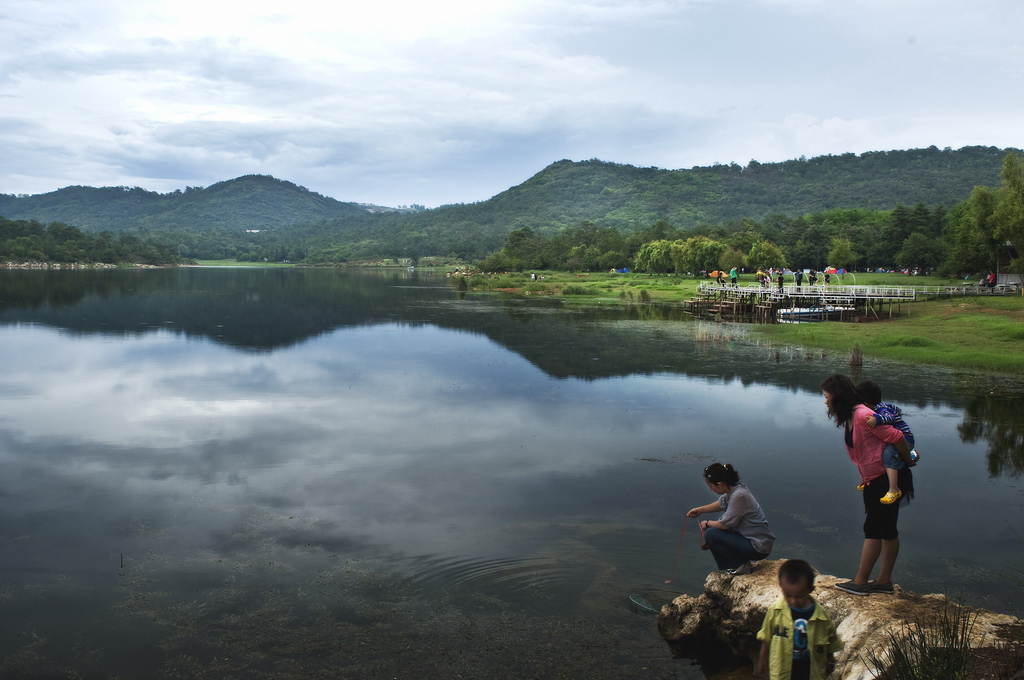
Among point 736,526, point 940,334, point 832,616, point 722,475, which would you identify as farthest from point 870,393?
point 940,334

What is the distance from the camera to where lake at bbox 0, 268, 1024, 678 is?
7523 mm

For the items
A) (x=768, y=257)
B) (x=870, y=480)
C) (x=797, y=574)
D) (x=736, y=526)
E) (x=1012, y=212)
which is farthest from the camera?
(x=768, y=257)

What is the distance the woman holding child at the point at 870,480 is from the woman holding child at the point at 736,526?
31.9 inches

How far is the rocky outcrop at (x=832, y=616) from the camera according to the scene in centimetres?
566

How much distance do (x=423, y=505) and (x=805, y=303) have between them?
44073mm

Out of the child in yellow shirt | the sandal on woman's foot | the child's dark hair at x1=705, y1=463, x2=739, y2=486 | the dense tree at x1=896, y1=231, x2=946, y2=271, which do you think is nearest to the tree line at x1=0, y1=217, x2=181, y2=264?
the dense tree at x1=896, y1=231, x2=946, y2=271

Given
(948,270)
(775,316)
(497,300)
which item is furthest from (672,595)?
(948,270)

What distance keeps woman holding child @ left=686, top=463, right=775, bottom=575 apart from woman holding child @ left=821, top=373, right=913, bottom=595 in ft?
2.66

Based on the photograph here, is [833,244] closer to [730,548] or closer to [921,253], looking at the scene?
[921,253]

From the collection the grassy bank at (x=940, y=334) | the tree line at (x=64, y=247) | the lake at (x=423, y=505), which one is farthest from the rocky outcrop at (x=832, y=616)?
the tree line at (x=64, y=247)

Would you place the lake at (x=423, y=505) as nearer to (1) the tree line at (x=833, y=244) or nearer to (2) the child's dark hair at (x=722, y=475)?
(2) the child's dark hair at (x=722, y=475)

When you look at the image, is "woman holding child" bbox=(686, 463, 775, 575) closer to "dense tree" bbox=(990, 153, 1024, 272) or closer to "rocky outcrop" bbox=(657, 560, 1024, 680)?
"rocky outcrop" bbox=(657, 560, 1024, 680)

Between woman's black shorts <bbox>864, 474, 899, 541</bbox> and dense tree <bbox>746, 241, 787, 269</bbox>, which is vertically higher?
dense tree <bbox>746, 241, 787, 269</bbox>

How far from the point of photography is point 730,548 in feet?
24.1
